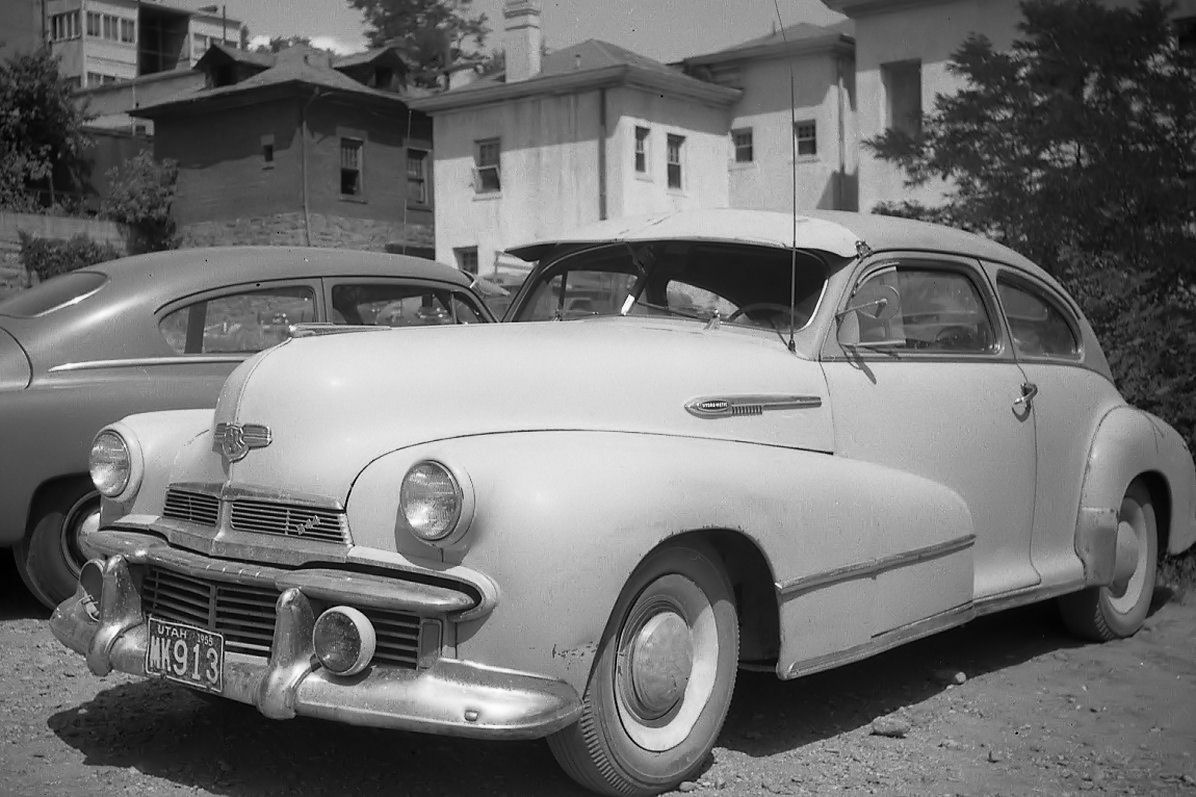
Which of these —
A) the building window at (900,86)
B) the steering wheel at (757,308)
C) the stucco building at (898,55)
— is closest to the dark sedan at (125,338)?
the steering wheel at (757,308)

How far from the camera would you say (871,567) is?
4.60m

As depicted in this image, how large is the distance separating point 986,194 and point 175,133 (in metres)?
30.3

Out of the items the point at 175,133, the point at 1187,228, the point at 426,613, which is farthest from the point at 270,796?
the point at 175,133

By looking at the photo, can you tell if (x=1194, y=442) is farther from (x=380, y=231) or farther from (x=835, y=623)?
(x=380, y=231)

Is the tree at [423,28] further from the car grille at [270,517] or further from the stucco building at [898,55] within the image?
the car grille at [270,517]

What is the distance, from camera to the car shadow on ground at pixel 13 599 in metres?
6.61

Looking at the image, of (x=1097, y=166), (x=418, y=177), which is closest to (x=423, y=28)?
(x=418, y=177)

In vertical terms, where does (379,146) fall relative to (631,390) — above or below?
above

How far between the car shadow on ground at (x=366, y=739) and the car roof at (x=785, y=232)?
1.57 metres

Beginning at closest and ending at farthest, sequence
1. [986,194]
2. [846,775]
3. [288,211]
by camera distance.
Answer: [846,775]
[986,194]
[288,211]

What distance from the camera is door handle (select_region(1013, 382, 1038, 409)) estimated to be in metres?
5.52

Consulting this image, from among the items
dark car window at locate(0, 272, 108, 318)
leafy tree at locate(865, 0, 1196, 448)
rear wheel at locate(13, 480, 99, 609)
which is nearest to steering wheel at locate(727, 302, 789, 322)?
rear wheel at locate(13, 480, 99, 609)

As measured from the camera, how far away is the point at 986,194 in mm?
11805

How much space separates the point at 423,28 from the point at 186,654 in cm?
5094
